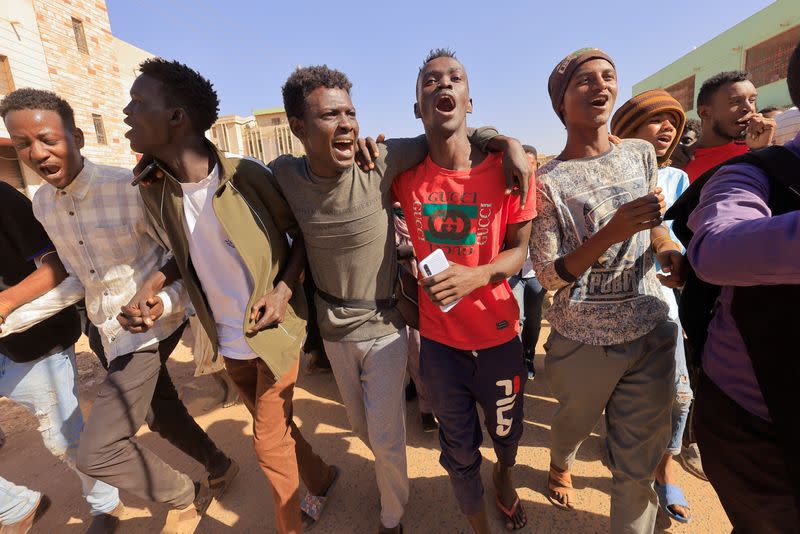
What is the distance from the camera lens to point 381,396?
184 centimetres

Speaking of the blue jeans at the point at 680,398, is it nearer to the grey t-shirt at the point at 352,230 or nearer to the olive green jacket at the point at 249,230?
the grey t-shirt at the point at 352,230

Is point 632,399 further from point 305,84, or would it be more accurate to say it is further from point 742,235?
point 305,84

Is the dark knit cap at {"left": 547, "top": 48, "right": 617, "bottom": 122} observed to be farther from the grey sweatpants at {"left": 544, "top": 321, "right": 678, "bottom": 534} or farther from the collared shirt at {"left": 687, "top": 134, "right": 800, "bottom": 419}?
the grey sweatpants at {"left": 544, "top": 321, "right": 678, "bottom": 534}

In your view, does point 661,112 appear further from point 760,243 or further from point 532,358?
point 532,358

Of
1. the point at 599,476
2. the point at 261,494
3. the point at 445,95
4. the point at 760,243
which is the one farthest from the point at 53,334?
the point at 599,476

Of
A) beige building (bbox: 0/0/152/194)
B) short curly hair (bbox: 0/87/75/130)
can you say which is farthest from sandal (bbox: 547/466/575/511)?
beige building (bbox: 0/0/152/194)

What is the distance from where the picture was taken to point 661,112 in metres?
2.02

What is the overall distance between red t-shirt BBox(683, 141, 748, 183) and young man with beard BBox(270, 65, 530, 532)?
194 centimetres

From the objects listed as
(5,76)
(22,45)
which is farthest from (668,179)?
(22,45)

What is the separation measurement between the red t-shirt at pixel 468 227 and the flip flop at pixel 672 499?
128 centimetres

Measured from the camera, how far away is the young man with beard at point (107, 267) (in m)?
1.81

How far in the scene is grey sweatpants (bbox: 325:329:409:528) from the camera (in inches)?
72.4

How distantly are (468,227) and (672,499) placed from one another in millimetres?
1832

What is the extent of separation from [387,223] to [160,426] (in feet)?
6.00
